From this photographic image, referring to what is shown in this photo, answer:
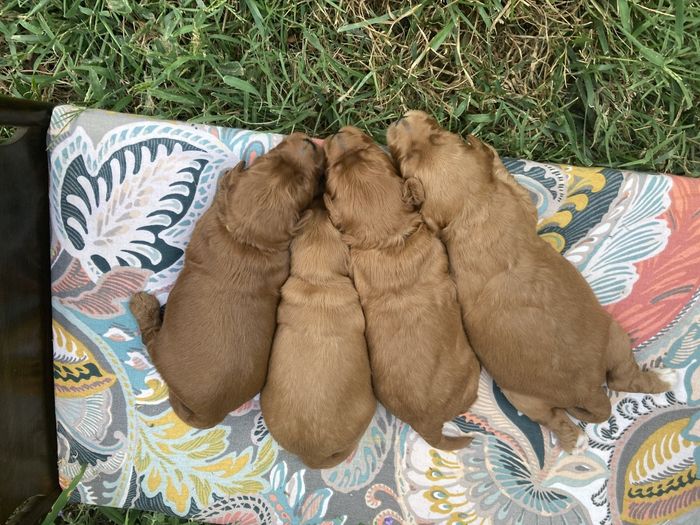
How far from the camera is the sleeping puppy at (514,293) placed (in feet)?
7.64

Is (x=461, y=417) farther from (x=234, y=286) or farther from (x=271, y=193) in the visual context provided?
(x=271, y=193)

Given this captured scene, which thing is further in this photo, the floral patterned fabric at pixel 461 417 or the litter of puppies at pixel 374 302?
the floral patterned fabric at pixel 461 417

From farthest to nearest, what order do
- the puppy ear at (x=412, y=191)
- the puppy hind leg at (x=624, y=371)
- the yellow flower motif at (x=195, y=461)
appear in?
the yellow flower motif at (x=195, y=461) → the puppy hind leg at (x=624, y=371) → the puppy ear at (x=412, y=191)

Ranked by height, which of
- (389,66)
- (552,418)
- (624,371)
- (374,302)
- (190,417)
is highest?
(389,66)

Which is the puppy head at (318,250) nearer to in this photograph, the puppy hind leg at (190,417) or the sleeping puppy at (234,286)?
the sleeping puppy at (234,286)

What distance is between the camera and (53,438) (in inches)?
106

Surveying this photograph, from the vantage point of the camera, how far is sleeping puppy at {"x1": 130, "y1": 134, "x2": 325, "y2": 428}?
2332 mm

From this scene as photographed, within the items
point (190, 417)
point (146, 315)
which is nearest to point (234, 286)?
point (146, 315)

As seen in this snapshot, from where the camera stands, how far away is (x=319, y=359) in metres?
2.31

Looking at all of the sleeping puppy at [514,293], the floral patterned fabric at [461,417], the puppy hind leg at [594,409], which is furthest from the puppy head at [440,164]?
the puppy hind leg at [594,409]

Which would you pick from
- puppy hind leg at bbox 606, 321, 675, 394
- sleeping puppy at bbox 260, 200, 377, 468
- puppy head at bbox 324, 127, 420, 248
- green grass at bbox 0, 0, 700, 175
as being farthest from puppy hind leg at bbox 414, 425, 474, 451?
green grass at bbox 0, 0, 700, 175

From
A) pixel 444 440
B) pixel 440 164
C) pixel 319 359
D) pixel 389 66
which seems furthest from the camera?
pixel 389 66

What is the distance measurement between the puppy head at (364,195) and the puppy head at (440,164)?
0.08m

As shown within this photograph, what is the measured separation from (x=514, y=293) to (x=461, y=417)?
2.14ft
